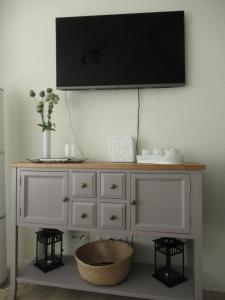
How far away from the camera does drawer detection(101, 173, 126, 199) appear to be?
5.54ft

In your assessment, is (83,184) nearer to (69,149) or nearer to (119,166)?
(119,166)

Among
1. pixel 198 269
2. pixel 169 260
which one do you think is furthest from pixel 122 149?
pixel 198 269

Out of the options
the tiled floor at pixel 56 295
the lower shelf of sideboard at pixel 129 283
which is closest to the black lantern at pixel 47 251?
the lower shelf of sideboard at pixel 129 283

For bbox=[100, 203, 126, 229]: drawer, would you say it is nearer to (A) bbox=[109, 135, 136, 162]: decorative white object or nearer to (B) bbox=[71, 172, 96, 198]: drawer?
(B) bbox=[71, 172, 96, 198]: drawer

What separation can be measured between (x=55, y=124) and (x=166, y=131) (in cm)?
96

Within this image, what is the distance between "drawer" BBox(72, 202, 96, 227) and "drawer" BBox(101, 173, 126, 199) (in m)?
Answer: 0.14

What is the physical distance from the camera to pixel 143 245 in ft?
6.92

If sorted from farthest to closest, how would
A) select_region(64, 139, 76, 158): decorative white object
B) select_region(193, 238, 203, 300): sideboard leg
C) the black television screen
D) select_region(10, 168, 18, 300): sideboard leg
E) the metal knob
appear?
select_region(64, 139, 76, 158): decorative white object
the black television screen
select_region(10, 168, 18, 300): sideboard leg
the metal knob
select_region(193, 238, 203, 300): sideboard leg

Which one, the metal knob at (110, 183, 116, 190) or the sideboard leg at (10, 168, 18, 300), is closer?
the metal knob at (110, 183, 116, 190)

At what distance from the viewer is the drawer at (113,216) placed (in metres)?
1.69

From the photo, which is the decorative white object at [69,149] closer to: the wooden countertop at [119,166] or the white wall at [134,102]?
the white wall at [134,102]

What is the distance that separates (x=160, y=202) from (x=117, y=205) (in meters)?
0.28

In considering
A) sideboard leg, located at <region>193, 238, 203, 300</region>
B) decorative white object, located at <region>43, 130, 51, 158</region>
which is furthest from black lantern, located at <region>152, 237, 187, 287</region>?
decorative white object, located at <region>43, 130, 51, 158</region>

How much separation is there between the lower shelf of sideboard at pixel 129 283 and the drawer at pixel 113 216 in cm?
43
